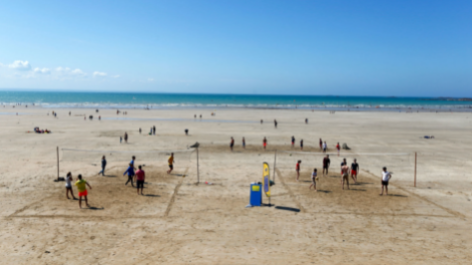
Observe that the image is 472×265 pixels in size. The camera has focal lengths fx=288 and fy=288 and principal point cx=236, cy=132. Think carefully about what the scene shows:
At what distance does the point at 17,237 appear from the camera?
8766mm

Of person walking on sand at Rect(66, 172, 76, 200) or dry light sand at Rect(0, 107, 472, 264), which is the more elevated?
person walking on sand at Rect(66, 172, 76, 200)

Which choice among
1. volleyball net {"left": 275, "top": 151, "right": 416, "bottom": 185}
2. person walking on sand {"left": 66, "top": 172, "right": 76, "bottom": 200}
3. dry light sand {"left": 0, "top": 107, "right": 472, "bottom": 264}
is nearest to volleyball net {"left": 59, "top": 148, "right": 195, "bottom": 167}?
dry light sand {"left": 0, "top": 107, "right": 472, "bottom": 264}

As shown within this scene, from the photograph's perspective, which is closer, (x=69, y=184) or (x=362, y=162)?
(x=69, y=184)

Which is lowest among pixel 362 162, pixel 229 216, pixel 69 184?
pixel 229 216

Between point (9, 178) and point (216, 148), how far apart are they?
14.2 metres

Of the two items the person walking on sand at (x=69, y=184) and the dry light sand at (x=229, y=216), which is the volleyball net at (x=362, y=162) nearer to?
the dry light sand at (x=229, y=216)

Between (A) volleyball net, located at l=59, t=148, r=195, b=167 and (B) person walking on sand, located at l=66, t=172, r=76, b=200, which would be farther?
(A) volleyball net, located at l=59, t=148, r=195, b=167

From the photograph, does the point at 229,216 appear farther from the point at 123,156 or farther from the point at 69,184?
the point at 123,156

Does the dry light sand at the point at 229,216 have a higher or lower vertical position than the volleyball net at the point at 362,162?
lower

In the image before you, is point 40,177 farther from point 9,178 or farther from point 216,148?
point 216,148

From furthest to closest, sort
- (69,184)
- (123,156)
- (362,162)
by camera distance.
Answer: (123,156) → (362,162) → (69,184)

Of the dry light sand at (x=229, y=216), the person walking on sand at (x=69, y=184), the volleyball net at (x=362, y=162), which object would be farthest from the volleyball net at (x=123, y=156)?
the person walking on sand at (x=69, y=184)

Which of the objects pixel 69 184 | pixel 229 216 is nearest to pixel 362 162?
pixel 229 216

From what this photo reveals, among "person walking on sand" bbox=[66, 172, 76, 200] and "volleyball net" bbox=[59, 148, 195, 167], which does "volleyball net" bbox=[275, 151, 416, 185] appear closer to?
"volleyball net" bbox=[59, 148, 195, 167]
